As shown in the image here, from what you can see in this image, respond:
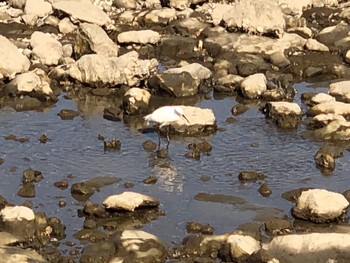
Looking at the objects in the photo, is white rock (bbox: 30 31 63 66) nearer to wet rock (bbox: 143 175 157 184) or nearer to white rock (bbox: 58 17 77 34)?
white rock (bbox: 58 17 77 34)

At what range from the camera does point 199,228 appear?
635 inches

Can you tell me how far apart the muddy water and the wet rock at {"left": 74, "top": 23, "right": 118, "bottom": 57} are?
4.92m

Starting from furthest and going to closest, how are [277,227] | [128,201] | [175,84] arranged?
[175,84], [128,201], [277,227]

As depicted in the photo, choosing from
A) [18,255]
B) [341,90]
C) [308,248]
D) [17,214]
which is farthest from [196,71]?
[18,255]

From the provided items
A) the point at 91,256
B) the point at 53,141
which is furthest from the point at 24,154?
the point at 91,256

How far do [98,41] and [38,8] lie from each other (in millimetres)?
5588

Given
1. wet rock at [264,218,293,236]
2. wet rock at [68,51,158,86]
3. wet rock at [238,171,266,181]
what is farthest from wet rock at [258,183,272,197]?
wet rock at [68,51,158,86]

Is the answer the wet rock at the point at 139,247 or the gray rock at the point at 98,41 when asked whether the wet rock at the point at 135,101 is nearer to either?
the gray rock at the point at 98,41

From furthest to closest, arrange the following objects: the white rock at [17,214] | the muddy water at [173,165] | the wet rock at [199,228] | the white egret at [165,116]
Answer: the white egret at [165,116] → the muddy water at [173,165] → the wet rock at [199,228] → the white rock at [17,214]

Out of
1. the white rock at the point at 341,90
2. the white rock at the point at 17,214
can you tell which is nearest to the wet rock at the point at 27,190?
the white rock at the point at 17,214

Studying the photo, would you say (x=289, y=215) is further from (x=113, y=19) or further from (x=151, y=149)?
(x=113, y=19)

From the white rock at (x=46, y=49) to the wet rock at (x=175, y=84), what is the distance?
3924mm

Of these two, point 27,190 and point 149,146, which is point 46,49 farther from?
point 27,190

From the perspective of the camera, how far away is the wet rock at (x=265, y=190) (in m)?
17.9
